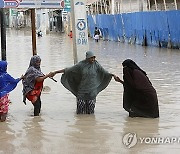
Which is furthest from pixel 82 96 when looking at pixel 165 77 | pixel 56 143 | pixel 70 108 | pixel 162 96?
pixel 165 77

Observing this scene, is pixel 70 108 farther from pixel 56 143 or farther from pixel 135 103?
pixel 56 143

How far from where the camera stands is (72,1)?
8859mm

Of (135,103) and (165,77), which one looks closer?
(135,103)

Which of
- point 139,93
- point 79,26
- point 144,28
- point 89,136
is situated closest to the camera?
point 89,136

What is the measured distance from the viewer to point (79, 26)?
8867 mm

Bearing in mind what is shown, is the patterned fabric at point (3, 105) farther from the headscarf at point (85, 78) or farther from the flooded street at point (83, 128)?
the headscarf at point (85, 78)

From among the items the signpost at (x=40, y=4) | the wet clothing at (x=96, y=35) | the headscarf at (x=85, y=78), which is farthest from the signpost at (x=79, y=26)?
the wet clothing at (x=96, y=35)

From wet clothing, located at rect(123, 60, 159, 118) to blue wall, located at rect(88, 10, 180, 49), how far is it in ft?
60.4

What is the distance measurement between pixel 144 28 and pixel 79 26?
23444 millimetres

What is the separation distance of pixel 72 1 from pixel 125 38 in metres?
28.4

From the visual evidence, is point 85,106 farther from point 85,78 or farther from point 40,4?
point 40,4

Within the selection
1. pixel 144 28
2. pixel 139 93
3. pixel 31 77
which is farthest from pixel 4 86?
pixel 144 28

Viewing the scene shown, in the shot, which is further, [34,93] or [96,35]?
[96,35]

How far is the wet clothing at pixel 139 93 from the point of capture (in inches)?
316
